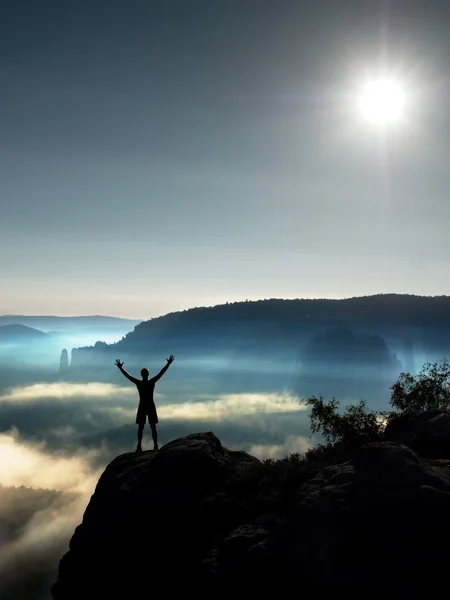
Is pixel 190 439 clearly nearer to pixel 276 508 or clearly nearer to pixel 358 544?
pixel 276 508

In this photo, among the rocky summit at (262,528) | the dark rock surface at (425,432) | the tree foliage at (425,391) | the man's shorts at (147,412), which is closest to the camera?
the rocky summit at (262,528)

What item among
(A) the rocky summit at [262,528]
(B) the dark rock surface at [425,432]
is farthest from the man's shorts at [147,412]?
(B) the dark rock surface at [425,432]

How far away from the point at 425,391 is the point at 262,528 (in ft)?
110

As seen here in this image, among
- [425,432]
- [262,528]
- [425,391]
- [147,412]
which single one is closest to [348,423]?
[425,432]

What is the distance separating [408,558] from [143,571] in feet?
33.0

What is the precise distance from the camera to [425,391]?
4312cm

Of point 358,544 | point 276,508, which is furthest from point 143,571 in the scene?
point 358,544

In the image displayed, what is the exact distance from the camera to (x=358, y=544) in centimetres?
1300

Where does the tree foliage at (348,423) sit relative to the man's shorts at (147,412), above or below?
below

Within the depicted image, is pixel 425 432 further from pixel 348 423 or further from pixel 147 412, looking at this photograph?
pixel 147 412

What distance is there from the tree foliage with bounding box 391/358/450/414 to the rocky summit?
84.9 ft

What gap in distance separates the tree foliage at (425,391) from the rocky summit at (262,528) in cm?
2586

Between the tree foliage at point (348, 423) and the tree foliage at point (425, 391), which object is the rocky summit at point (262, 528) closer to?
the tree foliage at point (348, 423)

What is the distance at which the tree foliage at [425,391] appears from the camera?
42562 millimetres
